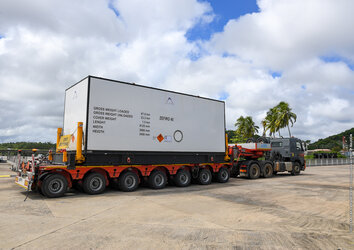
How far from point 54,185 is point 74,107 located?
3.25m

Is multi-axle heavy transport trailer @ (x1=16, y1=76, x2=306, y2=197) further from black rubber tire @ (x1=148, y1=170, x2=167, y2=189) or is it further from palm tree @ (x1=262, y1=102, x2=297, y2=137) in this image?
palm tree @ (x1=262, y1=102, x2=297, y2=137)

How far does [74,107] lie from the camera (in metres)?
11.1

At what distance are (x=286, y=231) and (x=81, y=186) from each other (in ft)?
24.7

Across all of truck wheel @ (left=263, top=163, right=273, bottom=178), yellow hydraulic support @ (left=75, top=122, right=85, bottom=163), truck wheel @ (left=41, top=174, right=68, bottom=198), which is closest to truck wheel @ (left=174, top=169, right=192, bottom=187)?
yellow hydraulic support @ (left=75, top=122, right=85, bottom=163)

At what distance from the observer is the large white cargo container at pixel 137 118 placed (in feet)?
33.6

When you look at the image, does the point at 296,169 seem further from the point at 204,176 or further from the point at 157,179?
the point at 157,179

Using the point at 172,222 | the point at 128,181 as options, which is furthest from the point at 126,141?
the point at 172,222

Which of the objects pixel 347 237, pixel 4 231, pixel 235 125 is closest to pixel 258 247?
pixel 347 237

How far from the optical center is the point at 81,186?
10422 millimetres

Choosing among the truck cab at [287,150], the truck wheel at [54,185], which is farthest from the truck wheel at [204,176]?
the truck cab at [287,150]

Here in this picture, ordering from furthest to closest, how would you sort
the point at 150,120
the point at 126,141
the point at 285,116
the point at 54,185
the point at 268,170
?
1. the point at 285,116
2. the point at 268,170
3. the point at 150,120
4. the point at 126,141
5. the point at 54,185

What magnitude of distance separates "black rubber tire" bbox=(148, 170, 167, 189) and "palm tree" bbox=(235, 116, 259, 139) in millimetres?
40689

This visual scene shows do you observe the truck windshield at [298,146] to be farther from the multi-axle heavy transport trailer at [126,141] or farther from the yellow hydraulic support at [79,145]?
the yellow hydraulic support at [79,145]

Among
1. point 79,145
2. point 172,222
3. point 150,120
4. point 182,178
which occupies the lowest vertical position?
point 172,222
